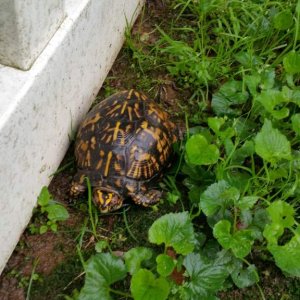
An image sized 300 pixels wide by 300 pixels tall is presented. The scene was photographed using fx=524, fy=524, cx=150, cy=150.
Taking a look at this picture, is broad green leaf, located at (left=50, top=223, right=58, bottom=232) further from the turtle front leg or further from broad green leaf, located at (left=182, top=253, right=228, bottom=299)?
broad green leaf, located at (left=182, top=253, right=228, bottom=299)

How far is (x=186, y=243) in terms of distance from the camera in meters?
1.70

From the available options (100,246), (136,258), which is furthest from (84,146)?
(136,258)

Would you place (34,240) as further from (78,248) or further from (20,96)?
(20,96)

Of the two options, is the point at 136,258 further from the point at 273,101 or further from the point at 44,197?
the point at 273,101

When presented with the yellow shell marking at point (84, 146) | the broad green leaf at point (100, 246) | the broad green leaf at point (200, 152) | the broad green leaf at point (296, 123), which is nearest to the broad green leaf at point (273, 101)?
the broad green leaf at point (296, 123)

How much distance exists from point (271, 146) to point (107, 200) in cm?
62

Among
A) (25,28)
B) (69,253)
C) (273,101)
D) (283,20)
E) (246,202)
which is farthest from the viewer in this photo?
(283,20)

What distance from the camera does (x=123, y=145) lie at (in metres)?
1.95

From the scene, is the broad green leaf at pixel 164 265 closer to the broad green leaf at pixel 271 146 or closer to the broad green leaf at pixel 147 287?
the broad green leaf at pixel 147 287

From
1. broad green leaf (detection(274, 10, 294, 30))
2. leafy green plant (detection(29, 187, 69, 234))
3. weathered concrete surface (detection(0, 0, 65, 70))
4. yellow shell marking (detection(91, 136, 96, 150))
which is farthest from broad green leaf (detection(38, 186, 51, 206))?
broad green leaf (detection(274, 10, 294, 30))

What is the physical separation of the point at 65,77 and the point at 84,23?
8.9 inches

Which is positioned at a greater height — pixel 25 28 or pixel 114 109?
pixel 25 28

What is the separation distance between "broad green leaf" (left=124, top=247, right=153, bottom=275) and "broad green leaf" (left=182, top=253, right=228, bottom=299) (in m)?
0.13

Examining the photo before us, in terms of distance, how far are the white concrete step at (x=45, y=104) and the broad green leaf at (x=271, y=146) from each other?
2.39 feet
